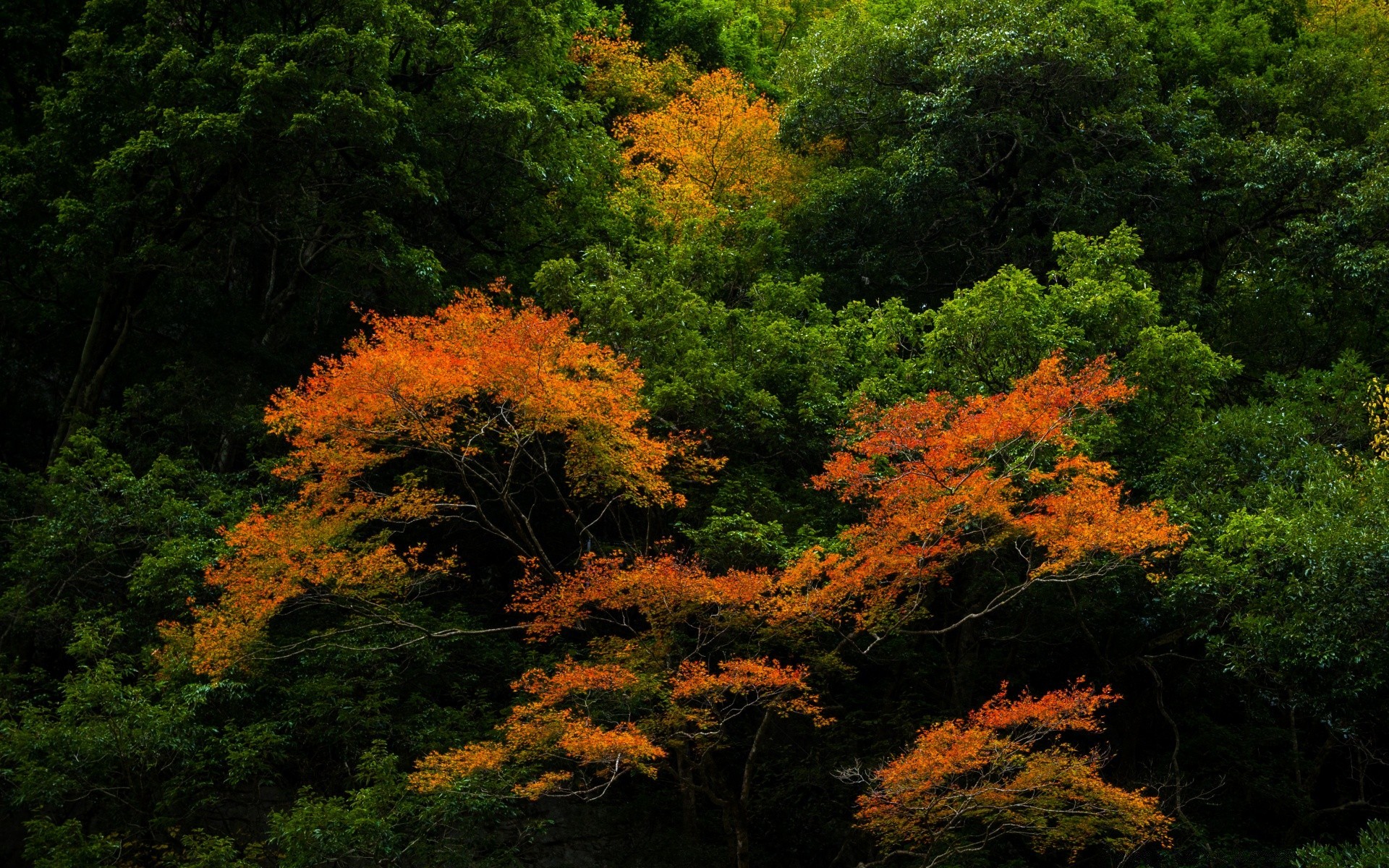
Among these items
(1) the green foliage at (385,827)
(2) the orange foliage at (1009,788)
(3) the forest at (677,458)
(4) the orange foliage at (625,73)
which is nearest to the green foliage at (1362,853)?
(3) the forest at (677,458)

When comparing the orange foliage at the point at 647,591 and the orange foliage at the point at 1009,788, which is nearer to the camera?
the orange foliage at the point at 1009,788

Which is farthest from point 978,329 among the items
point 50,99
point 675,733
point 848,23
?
point 50,99

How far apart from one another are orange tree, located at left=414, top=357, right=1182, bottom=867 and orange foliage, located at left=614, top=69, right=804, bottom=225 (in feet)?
35.9

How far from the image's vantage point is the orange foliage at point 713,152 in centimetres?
2495

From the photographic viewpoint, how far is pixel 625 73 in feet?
94.4

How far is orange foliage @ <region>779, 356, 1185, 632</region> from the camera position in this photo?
547 inches

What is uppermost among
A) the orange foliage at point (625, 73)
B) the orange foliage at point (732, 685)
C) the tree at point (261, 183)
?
the orange foliage at point (625, 73)

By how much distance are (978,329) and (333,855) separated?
408 inches

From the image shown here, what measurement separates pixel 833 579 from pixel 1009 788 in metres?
3.14

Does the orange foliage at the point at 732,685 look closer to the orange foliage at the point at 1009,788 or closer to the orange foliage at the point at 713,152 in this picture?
the orange foliage at the point at 1009,788

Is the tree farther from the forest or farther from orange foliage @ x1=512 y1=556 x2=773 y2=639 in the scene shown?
orange foliage @ x1=512 y1=556 x2=773 y2=639

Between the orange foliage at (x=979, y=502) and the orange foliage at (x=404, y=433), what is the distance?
2638mm

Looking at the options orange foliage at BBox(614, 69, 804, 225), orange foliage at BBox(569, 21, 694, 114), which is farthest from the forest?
orange foliage at BBox(569, 21, 694, 114)

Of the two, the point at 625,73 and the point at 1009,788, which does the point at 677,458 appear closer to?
the point at 1009,788
